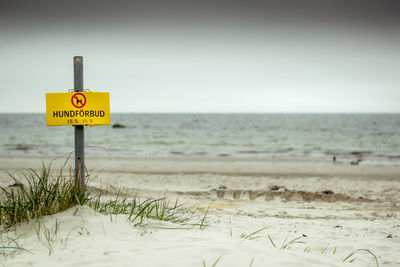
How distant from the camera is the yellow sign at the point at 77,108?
349 centimetres

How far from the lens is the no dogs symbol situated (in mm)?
3523

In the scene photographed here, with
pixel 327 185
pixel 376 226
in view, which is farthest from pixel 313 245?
pixel 327 185

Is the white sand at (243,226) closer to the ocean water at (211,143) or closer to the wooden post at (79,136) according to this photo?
the wooden post at (79,136)

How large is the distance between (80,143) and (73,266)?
1603 mm

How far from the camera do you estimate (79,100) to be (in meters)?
3.53

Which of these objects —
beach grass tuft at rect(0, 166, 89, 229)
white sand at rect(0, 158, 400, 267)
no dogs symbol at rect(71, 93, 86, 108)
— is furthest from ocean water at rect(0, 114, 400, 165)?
white sand at rect(0, 158, 400, 267)

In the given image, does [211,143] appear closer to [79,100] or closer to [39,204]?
[79,100]

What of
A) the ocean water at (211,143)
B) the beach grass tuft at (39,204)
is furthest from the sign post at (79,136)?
the ocean water at (211,143)

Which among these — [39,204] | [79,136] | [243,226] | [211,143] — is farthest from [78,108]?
[211,143]

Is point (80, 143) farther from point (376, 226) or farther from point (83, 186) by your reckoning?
point (376, 226)

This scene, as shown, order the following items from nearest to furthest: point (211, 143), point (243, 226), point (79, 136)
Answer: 1. point (79, 136)
2. point (243, 226)
3. point (211, 143)

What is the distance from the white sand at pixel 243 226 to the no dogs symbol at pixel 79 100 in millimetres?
1102

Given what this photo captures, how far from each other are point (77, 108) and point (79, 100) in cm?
9

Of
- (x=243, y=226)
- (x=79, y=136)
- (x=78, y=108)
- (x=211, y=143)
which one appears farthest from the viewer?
(x=211, y=143)
